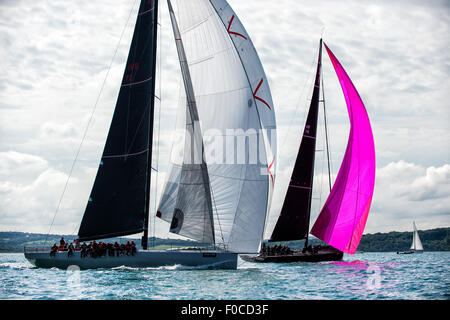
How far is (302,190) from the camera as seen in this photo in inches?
1737

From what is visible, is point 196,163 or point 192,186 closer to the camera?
point 192,186

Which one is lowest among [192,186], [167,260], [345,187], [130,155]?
[167,260]

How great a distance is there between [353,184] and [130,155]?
54.2 feet

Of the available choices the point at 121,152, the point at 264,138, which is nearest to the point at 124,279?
the point at 121,152

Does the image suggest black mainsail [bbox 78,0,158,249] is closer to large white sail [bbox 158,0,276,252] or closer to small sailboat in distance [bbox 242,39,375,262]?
large white sail [bbox 158,0,276,252]

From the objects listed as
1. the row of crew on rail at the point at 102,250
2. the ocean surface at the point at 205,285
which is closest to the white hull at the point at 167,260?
the row of crew on rail at the point at 102,250

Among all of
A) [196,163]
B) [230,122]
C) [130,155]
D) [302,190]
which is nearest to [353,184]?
[302,190]

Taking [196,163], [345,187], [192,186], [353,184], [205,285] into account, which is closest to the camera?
[205,285]

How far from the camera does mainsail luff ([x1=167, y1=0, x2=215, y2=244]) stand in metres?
29.5

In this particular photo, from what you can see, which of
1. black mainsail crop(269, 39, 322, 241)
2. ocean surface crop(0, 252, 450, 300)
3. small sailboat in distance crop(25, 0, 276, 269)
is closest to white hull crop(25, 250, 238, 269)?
small sailboat in distance crop(25, 0, 276, 269)

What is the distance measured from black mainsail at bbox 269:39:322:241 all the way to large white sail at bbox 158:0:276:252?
530 inches

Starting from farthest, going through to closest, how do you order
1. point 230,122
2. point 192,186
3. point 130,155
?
point 130,155, point 192,186, point 230,122

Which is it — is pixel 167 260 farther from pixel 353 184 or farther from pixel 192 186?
pixel 353 184

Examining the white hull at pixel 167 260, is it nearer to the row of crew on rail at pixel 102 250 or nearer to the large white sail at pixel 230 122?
the row of crew on rail at pixel 102 250
